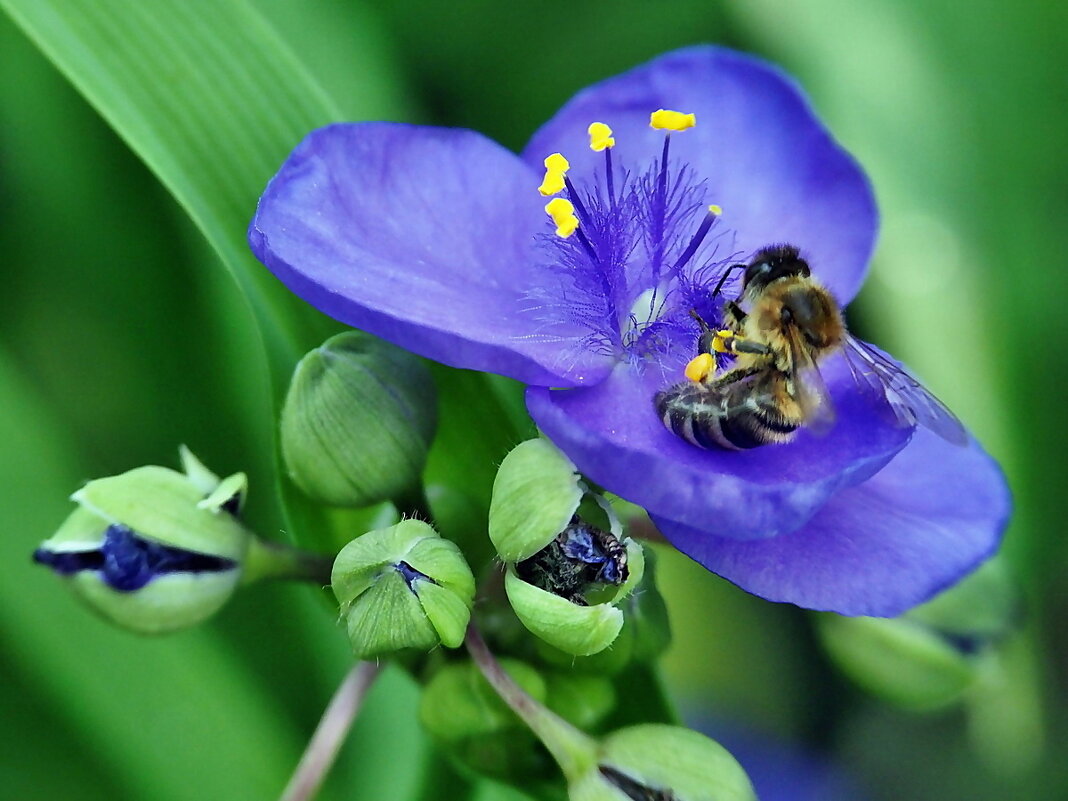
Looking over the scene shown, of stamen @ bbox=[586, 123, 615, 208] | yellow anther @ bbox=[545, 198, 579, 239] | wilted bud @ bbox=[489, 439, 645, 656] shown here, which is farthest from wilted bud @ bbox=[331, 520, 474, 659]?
stamen @ bbox=[586, 123, 615, 208]

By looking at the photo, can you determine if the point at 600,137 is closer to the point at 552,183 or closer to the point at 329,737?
the point at 552,183

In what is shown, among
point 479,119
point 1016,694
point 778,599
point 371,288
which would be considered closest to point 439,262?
point 371,288

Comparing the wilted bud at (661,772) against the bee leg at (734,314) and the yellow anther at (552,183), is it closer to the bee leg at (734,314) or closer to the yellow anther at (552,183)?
the bee leg at (734,314)

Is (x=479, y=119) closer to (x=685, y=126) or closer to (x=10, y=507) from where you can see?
(x=685, y=126)

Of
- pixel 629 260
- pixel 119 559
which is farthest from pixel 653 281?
pixel 119 559

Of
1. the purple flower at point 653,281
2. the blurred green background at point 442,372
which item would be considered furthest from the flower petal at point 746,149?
the blurred green background at point 442,372

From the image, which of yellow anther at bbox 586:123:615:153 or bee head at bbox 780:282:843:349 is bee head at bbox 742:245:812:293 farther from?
yellow anther at bbox 586:123:615:153
